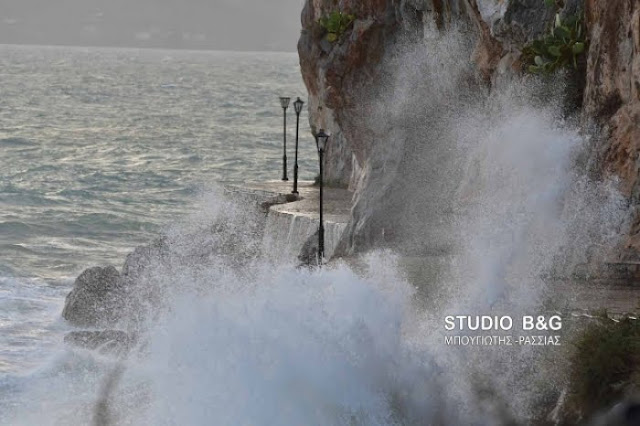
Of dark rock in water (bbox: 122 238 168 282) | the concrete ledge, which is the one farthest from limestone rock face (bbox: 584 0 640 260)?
dark rock in water (bbox: 122 238 168 282)

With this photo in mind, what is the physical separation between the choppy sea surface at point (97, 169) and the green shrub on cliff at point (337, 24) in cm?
748

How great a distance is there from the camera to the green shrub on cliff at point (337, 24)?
84.2 ft

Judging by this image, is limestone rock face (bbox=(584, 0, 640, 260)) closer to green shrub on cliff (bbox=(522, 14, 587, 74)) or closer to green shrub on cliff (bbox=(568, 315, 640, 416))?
green shrub on cliff (bbox=(522, 14, 587, 74))

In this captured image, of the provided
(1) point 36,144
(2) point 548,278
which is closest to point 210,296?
(2) point 548,278

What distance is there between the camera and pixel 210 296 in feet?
61.1

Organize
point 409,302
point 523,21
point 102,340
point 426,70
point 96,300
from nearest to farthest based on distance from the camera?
point 409,302 < point 523,21 < point 426,70 < point 102,340 < point 96,300

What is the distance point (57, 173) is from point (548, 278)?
1342 inches

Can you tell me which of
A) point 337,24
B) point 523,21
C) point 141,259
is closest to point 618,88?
point 523,21

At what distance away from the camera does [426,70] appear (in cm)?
2428

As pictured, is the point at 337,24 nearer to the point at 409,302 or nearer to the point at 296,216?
the point at 296,216

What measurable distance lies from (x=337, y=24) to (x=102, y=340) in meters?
7.13

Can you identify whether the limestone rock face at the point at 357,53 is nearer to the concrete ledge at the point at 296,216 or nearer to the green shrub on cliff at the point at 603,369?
the concrete ledge at the point at 296,216

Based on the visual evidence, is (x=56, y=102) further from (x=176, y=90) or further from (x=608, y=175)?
(x=608, y=175)

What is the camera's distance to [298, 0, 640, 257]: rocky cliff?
17922 millimetres
